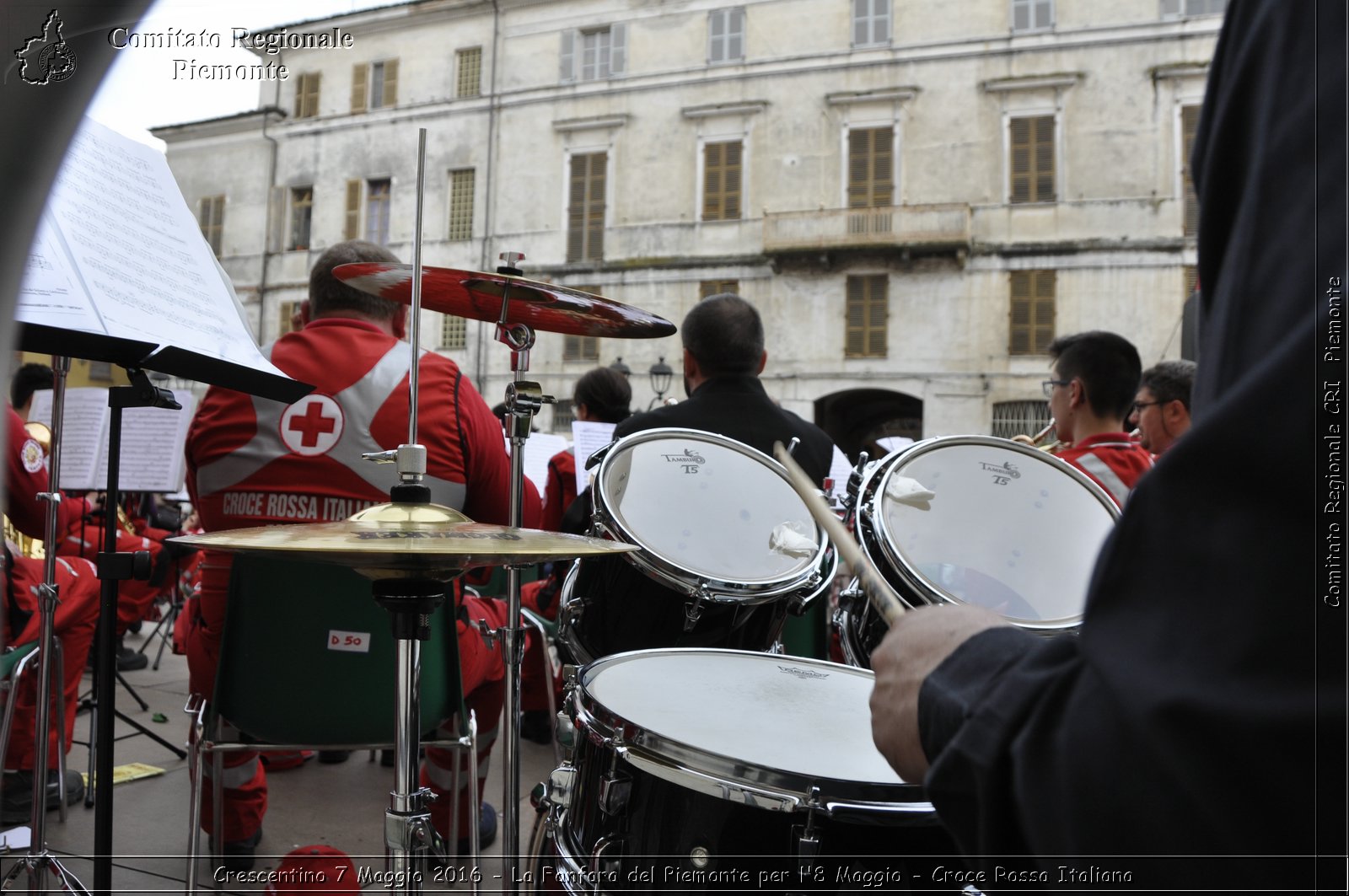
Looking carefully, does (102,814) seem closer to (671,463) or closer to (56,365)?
(56,365)

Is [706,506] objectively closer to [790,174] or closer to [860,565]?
[860,565]

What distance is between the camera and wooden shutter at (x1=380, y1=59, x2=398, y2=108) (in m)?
21.6

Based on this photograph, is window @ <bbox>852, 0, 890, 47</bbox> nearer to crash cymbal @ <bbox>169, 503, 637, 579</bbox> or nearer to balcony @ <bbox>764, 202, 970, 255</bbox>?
balcony @ <bbox>764, 202, 970, 255</bbox>

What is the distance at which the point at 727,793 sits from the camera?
1252 mm

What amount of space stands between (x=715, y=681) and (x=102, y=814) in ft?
4.12

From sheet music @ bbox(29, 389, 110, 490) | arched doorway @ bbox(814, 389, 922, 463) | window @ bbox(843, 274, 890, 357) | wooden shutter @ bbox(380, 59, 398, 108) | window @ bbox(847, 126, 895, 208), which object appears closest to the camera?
sheet music @ bbox(29, 389, 110, 490)

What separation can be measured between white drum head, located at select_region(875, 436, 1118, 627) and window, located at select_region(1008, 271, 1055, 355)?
16260mm

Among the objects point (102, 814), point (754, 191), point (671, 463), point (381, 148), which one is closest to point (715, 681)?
point (671, 463)

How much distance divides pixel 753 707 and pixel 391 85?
23.1 meters

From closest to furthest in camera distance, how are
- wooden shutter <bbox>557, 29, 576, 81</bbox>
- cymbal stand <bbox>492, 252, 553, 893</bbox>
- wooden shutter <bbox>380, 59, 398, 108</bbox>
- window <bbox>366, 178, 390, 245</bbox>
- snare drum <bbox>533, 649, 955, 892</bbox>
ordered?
snare drum <bbox>533, 649, 955, 892</bbox> < cymbal stand <bbox>492, 252, 553, 893</bbox> < wooden shutter <bbox>557, 29, 576, 81</bbox> < window <bbox>366, 178, 390, 245</bbox> < wooden shutter <bbox>380, 59, 398, 108</bbox>

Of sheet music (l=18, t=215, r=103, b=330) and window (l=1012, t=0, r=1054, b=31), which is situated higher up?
window (l=1012, t=0, r=1054, b=31)

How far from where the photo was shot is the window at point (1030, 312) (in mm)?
17375

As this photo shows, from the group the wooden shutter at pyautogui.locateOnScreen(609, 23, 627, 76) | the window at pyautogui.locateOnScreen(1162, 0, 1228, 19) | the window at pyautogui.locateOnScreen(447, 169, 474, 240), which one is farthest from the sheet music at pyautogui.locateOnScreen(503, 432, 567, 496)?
the window at pyautogui.locateOnScreen(1162, 0, 1228, 19)

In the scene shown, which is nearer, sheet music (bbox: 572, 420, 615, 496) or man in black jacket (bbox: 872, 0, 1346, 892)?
man in black jacket (bbox: 872, 0, 1346, 892)
